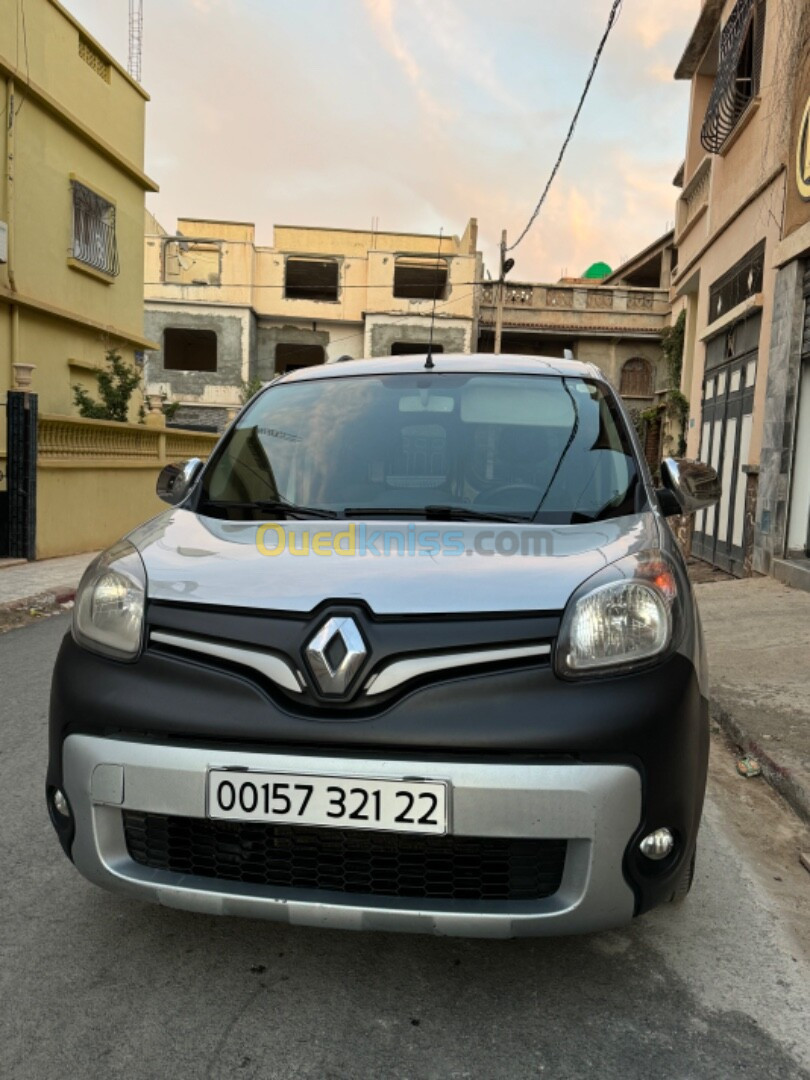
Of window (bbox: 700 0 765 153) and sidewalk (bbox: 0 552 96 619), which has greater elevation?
window (bbox: 700 0 765 153)

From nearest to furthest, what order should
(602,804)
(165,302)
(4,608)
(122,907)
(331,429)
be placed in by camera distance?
(602,804) < (122,907) < (331,429) < (4,608) < (165,302)

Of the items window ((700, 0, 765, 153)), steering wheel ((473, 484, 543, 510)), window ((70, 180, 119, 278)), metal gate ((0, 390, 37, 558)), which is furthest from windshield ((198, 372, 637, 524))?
window ((70, 180, 119, 278))

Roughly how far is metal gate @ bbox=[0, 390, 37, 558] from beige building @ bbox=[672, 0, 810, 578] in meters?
8.28

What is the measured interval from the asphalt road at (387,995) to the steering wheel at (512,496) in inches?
49.0

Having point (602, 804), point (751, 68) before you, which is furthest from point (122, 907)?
point (751, 68)

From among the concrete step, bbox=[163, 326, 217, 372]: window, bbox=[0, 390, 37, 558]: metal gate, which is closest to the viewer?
the concrete step

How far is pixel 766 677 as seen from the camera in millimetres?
5215

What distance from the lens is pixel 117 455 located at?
43.6 feet

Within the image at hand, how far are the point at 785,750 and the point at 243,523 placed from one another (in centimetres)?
269

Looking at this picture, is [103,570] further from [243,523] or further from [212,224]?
[212,224]

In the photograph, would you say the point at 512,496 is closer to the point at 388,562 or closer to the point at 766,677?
the point at 388,562

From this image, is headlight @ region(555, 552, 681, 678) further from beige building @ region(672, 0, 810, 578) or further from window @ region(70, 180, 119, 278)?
window @ region(70, 180, 119, 278)

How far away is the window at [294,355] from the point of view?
114 ft

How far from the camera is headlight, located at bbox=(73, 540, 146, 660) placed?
2.16 meters
